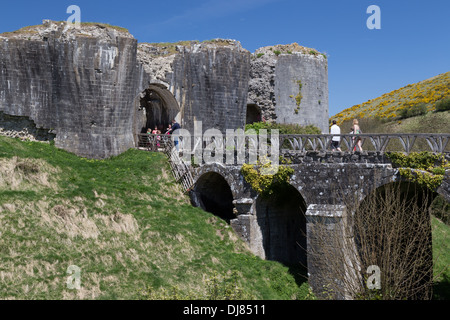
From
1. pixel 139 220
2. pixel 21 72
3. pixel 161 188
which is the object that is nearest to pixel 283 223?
pixel 161 188

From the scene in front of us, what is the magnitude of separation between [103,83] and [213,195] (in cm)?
697

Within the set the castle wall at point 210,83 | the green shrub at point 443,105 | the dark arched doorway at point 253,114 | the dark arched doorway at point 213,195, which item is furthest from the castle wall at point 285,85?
the green shrub at point 443,105

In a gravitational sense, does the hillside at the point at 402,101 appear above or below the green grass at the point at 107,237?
above

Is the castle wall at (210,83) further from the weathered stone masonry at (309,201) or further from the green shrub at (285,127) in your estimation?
the weathered stone masonry at (309,201)

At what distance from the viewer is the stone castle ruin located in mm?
22344

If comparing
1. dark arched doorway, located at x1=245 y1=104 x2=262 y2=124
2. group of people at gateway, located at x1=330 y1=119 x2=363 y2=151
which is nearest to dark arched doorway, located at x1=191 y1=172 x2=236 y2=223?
group of people at gateway, located at x1=330 y1=119 x2=363 y2=151

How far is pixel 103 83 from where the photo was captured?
22.5m

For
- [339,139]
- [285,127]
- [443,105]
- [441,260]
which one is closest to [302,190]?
[339,139]

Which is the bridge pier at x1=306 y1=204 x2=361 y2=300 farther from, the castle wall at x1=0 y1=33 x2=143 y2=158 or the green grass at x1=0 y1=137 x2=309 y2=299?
the castle wall at x1=0 y1=33 x2=143 y2=158

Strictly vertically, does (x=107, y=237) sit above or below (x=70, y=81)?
below

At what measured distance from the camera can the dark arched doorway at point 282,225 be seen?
19.6m

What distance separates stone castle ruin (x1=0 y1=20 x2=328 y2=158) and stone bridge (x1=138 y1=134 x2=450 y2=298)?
15.7ft

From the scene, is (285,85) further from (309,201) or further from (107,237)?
(107,237)
